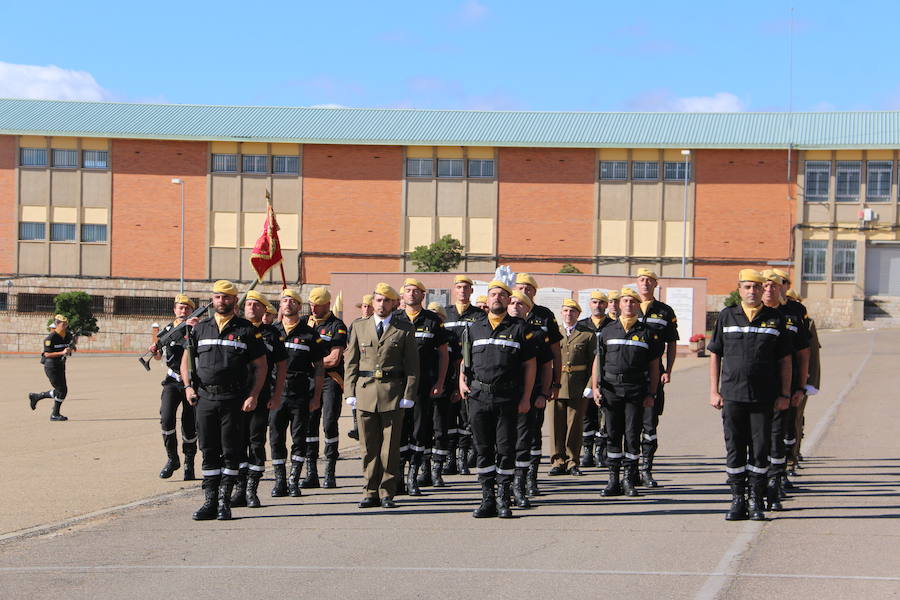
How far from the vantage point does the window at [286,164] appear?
206ft

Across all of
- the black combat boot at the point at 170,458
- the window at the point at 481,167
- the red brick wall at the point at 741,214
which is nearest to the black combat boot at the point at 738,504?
the black combat boot at the point at 170,458

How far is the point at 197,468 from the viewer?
1318 cm

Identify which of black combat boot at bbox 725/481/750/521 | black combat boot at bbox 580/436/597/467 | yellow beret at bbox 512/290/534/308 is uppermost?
yellow beret at bbox 512/290/534/308

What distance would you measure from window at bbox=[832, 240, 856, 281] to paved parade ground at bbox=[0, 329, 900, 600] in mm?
48050

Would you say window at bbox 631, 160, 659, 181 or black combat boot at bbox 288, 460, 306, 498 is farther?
window at bbox 631, 160, 659, 181

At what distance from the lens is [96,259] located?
62.8 m

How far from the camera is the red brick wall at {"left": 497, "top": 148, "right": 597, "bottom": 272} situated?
6122 centimetres

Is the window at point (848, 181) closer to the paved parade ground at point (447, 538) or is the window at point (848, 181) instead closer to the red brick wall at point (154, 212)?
the red brick wall at point (154, 212)

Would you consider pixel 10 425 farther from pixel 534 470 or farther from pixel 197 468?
pixel 534 470

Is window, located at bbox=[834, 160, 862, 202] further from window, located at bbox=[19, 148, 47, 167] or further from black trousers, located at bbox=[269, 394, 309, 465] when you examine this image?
black trousers, located at bbox=[269, 394, 309, 465]

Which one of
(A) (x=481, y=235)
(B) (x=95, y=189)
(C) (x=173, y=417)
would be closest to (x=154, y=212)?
(B) (x=95, y=189)

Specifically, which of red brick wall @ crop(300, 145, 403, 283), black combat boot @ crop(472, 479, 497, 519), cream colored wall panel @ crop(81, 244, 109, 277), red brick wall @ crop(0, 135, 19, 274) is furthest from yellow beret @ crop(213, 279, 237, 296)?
red brick wall @ crop(0, 135, 19, 274)

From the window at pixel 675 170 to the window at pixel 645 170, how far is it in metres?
0.54

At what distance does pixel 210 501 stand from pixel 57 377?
36.1 feet
